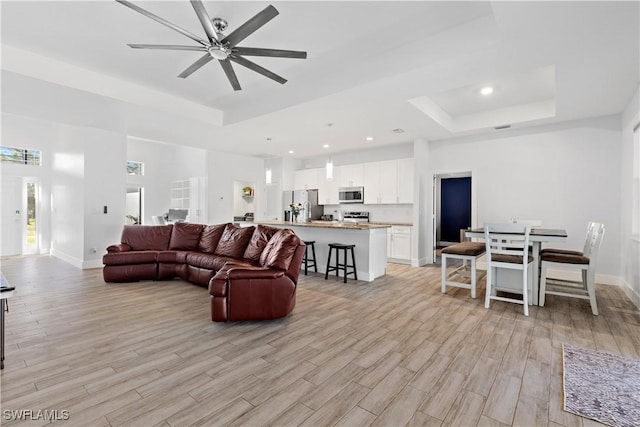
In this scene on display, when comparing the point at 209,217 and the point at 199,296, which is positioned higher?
the point at 209,217

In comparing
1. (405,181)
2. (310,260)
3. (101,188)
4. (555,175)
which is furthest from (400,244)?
(101,188)

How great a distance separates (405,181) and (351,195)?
143 centimetres

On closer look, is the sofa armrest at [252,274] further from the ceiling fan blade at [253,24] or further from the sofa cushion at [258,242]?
the ceiling fan blade at [253,24]

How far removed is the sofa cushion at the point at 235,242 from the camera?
461cm

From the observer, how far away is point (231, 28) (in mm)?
3178

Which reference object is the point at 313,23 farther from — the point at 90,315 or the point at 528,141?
the point at 528,141

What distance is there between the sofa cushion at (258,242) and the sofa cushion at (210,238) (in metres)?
0.86

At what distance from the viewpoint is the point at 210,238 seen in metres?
5.11

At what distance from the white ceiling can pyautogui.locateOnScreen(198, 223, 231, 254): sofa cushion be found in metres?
1.93

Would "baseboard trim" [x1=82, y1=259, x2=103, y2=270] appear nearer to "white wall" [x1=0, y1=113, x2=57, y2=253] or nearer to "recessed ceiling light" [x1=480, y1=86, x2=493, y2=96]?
"white wall" [x1=0, y1=113, x2=57, y2=253]

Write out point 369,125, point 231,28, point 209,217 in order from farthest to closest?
point 209,217 < point 369,125 < point 231,28

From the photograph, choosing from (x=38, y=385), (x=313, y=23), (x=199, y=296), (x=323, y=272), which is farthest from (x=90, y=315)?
(x=313, y=23)

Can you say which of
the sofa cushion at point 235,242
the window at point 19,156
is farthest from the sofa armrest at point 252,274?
the window at point 19,156

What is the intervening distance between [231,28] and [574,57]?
351 cm
